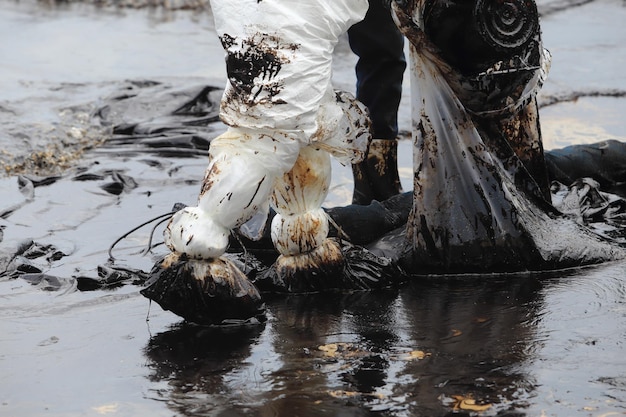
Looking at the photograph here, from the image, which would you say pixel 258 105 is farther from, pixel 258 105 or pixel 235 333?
pixel 235 333

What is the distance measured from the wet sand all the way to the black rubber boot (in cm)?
30

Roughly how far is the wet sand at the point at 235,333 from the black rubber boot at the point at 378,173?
0.30 m

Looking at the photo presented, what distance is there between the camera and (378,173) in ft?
17.4

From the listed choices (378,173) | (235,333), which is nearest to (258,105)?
(235,333)

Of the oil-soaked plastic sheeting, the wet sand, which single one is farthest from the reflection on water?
the oil-soaked plastic sheeting

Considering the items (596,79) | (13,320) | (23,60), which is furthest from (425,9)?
(23,60)

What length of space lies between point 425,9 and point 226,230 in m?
1.17

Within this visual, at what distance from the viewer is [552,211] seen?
4.59 meters

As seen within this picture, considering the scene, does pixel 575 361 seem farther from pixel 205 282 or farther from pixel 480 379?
pixel 205 282

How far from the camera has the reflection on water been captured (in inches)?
125

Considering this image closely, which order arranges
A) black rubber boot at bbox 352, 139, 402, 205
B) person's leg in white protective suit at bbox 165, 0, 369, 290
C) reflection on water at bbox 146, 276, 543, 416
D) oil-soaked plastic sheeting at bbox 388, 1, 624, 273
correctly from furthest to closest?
1. black rubber boot at bbox 352, 139, 402, 205
2. oil-soaked plastic sheeting at bbox 388, 1, 624, 273
3. person's leg in white protective suit at bbox 165, 0, 369, 290
4. reflection on water at bbox 146, 276, 543, 416

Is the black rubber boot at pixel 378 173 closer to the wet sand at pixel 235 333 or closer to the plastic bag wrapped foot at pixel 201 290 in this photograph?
the wet sand at pixel 235 333

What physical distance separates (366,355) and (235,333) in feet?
1.63

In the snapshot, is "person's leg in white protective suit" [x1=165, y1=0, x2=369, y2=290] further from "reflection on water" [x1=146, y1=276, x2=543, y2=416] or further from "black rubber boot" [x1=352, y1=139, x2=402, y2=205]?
"black rubber boot" [x1=352, y1=139, x2=402, y2=205]
